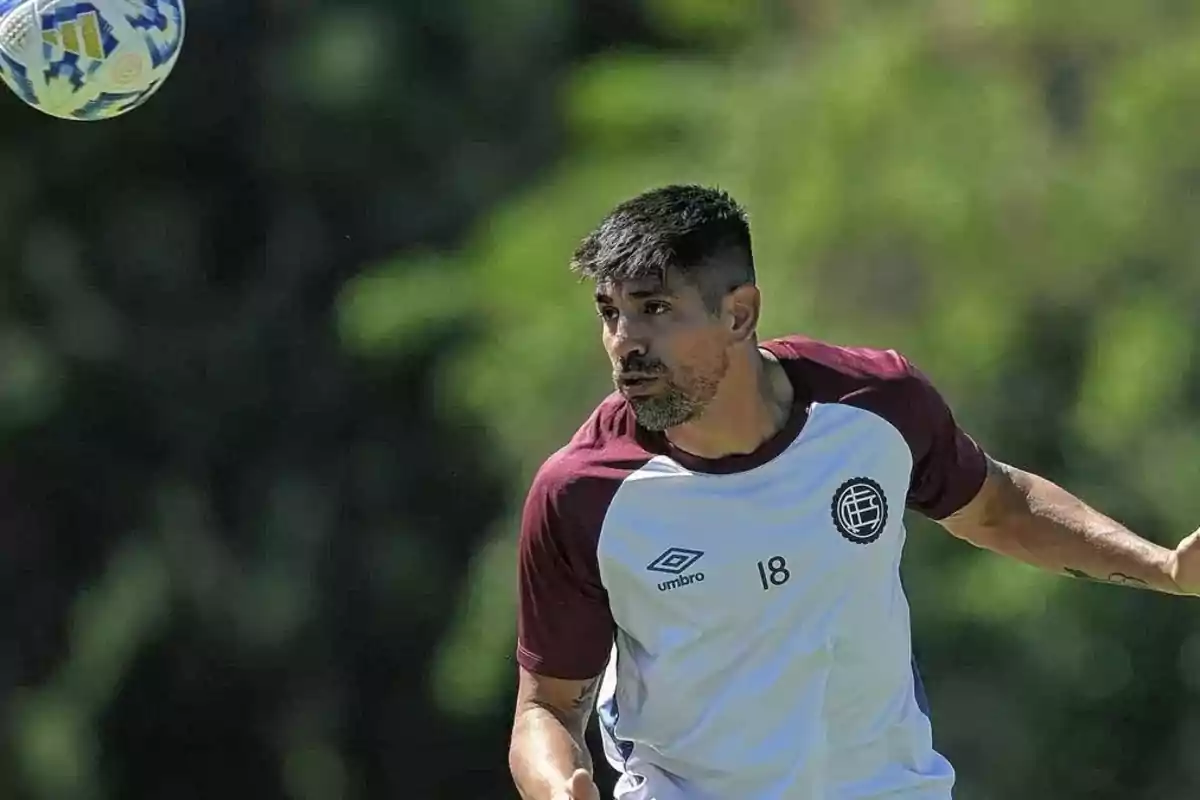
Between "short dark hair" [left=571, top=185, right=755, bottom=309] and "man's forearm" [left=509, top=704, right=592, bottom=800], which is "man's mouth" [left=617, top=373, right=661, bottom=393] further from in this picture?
"man's forearm" [left=509, top=704, right=592, bottom=800]

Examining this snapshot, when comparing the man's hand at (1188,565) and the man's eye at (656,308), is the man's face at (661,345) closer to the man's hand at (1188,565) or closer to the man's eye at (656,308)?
the man's eye at (656,308)

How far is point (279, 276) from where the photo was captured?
32.9 feet

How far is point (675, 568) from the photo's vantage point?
2.96 metres

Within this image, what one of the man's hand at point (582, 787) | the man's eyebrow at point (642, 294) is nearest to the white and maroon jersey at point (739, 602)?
the man's eyebrow at point (642, 294)

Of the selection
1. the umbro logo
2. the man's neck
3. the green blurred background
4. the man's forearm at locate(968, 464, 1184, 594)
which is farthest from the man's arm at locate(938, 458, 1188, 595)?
the green blurred background

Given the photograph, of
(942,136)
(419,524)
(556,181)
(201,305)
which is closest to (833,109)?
(942,136)

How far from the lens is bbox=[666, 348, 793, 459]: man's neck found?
9.82ft

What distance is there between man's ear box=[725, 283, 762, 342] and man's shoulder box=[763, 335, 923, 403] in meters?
0.14

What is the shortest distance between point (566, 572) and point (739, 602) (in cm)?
25

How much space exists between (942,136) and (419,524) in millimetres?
3562

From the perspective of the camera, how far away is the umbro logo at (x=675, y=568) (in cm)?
296

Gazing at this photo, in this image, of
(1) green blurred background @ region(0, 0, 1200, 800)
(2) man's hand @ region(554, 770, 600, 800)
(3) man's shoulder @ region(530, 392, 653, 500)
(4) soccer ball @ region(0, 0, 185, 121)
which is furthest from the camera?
(1) green blurred background @ region(0, 0, 1200, 800)

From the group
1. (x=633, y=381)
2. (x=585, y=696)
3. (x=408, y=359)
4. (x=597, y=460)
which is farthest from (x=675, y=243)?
(x=408, y=359)

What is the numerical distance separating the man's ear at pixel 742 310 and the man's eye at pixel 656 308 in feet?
0.34
